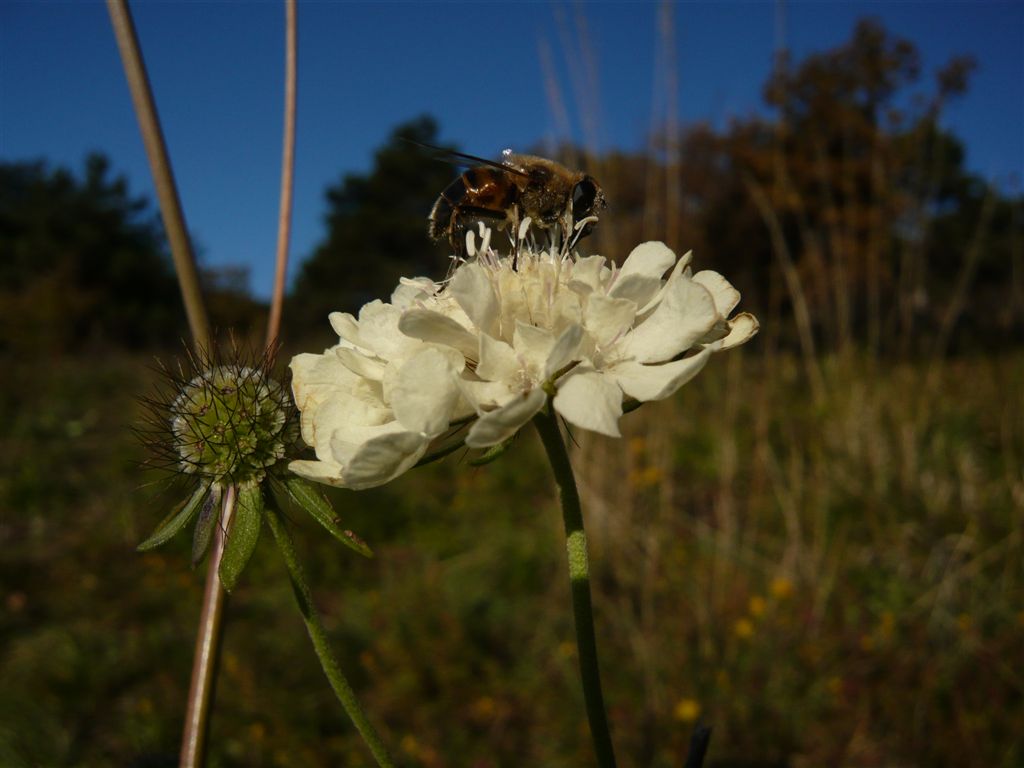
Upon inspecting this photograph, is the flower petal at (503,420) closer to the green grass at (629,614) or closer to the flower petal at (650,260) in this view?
the flower petal at (650,260)

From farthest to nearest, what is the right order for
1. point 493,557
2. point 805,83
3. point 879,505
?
point 805,83 < point 493,557 < point 879,505

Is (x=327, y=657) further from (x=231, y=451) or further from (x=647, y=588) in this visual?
(x=647, y=588)

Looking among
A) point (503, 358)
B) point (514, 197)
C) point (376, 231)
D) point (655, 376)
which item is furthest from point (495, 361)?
point (376, 231)

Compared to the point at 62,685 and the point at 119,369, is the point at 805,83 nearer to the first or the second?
the point at 119,369

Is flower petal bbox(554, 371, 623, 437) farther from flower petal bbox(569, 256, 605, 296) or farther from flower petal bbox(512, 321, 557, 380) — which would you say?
flower petal bbox(569, 256, 605, 296)

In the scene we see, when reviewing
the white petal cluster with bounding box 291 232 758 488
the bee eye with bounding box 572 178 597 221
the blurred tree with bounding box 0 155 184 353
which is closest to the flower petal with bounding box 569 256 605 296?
the white petal cluster with bounding box 291 232 758 488

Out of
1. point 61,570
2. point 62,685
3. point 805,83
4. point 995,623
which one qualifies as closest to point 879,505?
point 995,623
